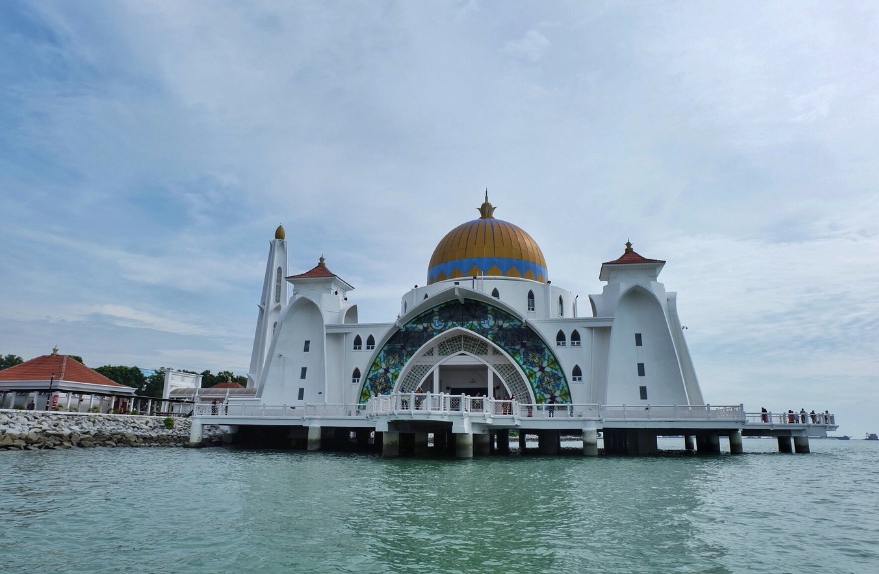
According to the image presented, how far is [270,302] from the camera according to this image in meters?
38.3

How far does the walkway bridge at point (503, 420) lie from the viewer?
20.8 m

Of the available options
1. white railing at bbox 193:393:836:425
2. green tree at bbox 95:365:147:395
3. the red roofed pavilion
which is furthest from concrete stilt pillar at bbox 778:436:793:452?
green tree at bbox 95:365:147:395

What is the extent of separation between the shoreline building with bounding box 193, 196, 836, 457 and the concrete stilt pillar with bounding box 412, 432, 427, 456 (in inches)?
2.2

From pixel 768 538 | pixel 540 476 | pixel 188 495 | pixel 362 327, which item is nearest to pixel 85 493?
pixel 188 495

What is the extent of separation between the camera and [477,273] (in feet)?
98.8

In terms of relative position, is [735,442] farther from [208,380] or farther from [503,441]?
[208,380]

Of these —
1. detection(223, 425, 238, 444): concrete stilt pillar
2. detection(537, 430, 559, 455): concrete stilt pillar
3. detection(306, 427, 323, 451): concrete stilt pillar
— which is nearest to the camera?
detection(306, 427, 323, 451): concrete stilt pillar

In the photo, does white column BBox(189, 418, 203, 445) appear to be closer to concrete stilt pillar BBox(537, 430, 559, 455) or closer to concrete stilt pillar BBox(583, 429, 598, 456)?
concrete stilt pillar BBox(537, 430, 559, 455)

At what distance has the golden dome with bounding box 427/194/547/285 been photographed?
100.0 ft

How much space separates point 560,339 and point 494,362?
122 inches

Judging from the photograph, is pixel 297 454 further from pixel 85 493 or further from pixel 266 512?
pixel 266 512

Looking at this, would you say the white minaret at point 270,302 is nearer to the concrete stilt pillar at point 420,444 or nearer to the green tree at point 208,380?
the concrete stilt pillar at point 420,444

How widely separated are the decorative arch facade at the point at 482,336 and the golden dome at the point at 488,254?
2.77 meters

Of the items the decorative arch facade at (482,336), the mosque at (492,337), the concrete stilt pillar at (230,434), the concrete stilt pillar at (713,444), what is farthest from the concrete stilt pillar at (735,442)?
the concrete stilt pillar at (230,434)
